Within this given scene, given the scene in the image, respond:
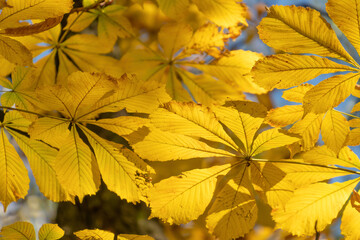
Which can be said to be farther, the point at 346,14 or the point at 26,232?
the point at 26,232

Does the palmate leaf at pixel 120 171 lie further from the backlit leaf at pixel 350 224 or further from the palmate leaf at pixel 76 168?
the backlit leaf at pixel 350 224

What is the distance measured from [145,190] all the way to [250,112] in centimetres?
21

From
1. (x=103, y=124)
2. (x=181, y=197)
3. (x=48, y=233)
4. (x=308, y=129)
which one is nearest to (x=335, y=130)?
(x=308, y=129)

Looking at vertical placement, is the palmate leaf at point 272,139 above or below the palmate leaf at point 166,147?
below

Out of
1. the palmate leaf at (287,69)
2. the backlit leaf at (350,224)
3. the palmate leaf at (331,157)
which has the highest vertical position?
the palmate leaf at (287,69)

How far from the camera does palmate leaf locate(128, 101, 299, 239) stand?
0.53 metres

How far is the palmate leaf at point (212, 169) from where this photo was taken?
53 cm

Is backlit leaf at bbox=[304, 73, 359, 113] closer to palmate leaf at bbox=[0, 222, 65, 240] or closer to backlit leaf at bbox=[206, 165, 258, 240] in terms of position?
backlit leaf at bbox=[206, 165, 258, 240]

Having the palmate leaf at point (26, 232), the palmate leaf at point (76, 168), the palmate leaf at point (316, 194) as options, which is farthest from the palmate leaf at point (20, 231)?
the palmate leaf at point (316, 194)

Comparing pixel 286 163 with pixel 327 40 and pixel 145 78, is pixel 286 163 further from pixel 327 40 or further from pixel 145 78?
pixel 145 78

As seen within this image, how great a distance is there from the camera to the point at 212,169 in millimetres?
566

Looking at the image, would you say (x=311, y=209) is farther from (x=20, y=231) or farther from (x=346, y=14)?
(x=20, y=231)

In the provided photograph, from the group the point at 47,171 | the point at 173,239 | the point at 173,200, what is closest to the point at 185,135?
the point at 173,200

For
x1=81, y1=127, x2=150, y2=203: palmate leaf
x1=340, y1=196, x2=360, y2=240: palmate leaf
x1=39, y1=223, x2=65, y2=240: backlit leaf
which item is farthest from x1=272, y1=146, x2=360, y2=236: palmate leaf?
x1=39, y1=223, x2=65, y2=240: backlit leaf
